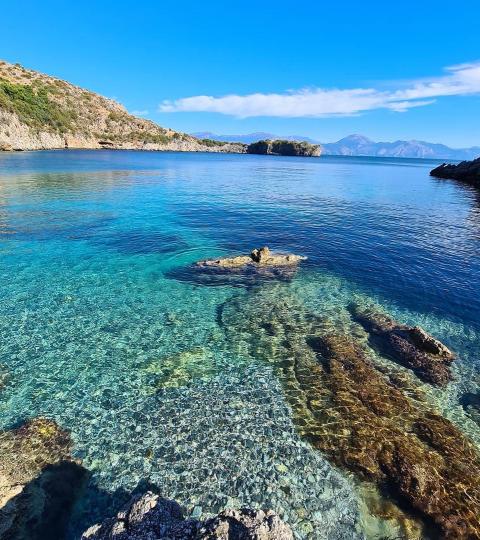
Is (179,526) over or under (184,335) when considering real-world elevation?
over

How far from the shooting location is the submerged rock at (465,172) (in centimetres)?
10312

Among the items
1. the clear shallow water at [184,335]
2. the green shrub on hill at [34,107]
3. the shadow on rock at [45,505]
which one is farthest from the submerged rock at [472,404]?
the green shrub on hill at [34,107]

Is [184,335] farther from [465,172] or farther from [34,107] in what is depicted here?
[34,107]

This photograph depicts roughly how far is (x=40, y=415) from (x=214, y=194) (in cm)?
5822

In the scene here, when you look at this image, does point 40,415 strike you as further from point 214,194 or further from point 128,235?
point 214,194

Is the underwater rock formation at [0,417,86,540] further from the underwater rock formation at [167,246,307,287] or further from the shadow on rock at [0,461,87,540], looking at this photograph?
the underwater rock formation at [167,246,307,287]

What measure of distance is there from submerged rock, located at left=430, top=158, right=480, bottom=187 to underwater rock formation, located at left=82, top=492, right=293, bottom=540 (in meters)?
115

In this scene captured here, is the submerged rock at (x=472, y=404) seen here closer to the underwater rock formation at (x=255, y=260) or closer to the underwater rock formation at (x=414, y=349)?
the underwater rock formation at (x=414, y=349)

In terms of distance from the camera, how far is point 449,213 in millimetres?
54531

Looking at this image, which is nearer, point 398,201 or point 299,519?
point 299,519

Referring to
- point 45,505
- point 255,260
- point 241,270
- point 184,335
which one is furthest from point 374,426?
point 255,260

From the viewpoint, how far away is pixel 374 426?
12688 millimetres

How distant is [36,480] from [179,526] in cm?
554

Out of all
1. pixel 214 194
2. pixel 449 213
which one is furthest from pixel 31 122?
pixel 449 213
